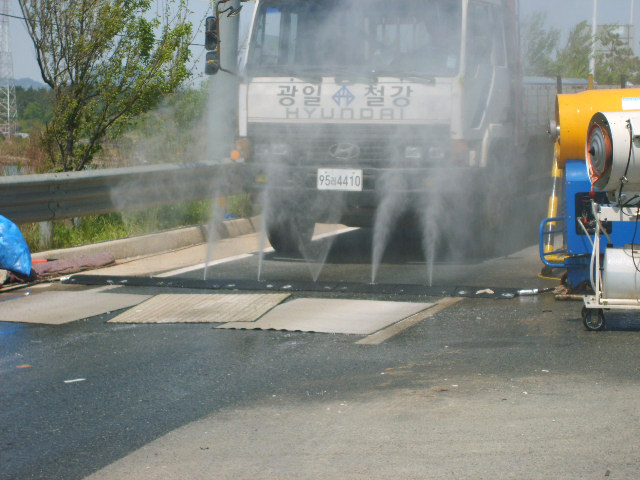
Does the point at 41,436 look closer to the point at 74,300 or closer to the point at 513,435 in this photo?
the point at 513,435

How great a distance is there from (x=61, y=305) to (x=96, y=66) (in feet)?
15.7

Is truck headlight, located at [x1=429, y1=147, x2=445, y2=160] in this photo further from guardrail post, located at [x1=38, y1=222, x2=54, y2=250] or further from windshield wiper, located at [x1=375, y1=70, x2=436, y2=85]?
guardrail post, located at [x1=38, y1=222, x2=54, y2=250]

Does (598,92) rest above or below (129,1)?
below

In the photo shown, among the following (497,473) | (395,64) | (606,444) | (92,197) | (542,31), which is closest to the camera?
(497,473)

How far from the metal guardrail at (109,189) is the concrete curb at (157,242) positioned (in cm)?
36

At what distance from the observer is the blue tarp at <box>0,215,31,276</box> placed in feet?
27.6

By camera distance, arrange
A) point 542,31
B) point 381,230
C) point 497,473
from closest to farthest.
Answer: point 497,473 < point 381,230 < point 542,31

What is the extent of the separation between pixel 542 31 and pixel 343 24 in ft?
13.6

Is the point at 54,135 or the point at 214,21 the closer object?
the point at 214,21

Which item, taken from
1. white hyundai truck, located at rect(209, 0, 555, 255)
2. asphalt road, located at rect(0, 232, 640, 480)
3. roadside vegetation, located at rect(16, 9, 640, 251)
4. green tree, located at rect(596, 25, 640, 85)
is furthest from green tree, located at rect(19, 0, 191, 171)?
green tree, located at rect(596, 25, 640, 85)

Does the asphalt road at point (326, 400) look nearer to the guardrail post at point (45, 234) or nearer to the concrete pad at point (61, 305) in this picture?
the concrete pad at point (61, 305)

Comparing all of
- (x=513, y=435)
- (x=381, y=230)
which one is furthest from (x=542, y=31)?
(x=513, y=435)

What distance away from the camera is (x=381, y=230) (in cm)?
1104

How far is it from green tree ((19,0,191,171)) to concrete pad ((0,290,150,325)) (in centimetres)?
395
